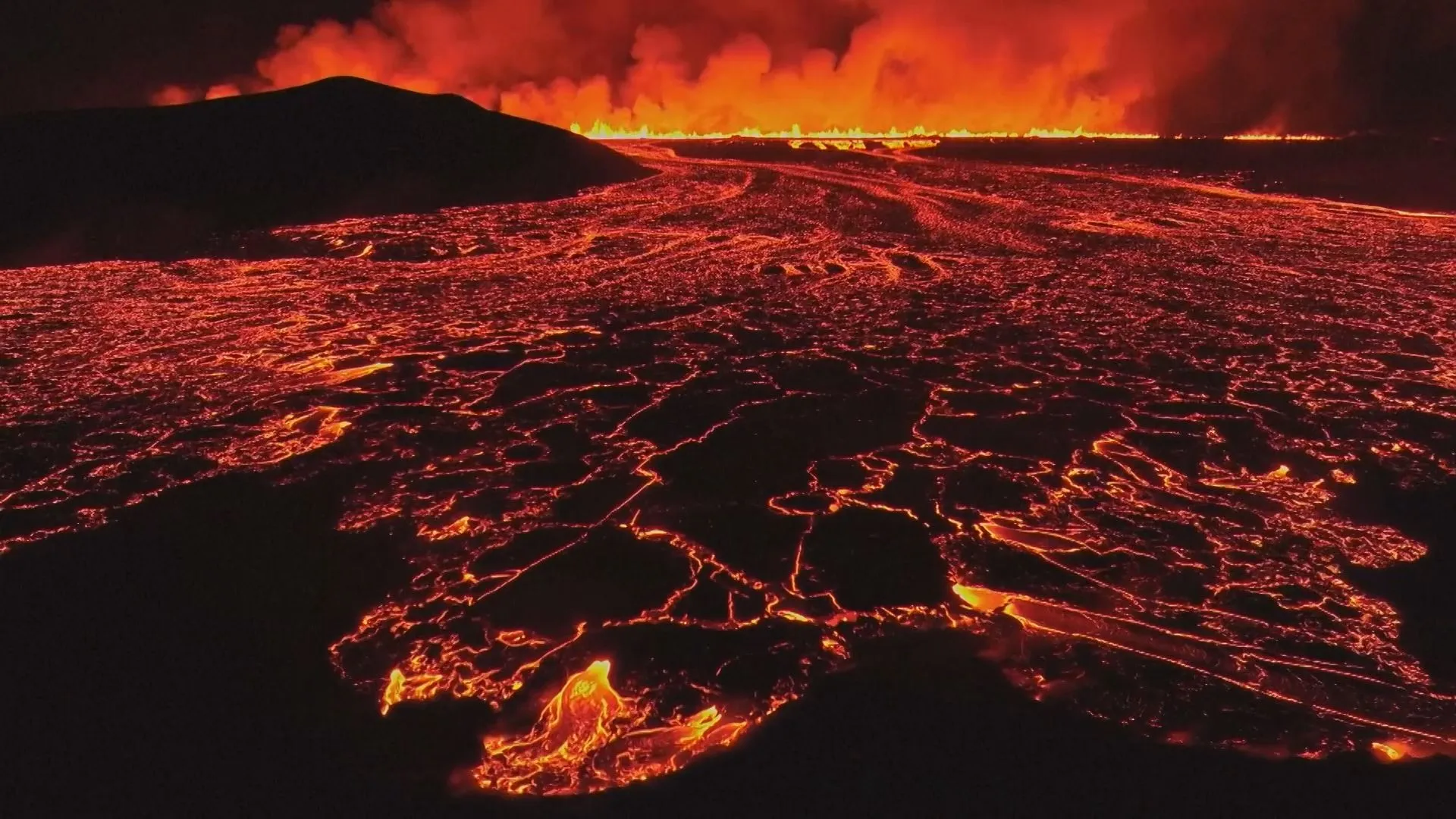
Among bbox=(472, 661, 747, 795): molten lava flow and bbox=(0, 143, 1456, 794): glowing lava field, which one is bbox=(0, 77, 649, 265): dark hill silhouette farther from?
bbox=(472, 661, 747, 795): molten lava flow

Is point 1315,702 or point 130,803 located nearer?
point 130,803

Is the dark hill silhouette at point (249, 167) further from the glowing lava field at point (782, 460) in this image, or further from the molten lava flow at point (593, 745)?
the molten lava flow at point (593, 745)

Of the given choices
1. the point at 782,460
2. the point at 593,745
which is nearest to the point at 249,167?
the point at 782,460

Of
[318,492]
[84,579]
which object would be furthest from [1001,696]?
[84,579]

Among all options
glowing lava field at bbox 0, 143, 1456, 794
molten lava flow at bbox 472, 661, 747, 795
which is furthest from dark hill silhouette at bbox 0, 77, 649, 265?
molten lava flow at bbox 472, 661, 747, 795

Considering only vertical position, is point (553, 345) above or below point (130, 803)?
above

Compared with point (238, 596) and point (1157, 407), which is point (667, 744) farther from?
point (1157, 407)
